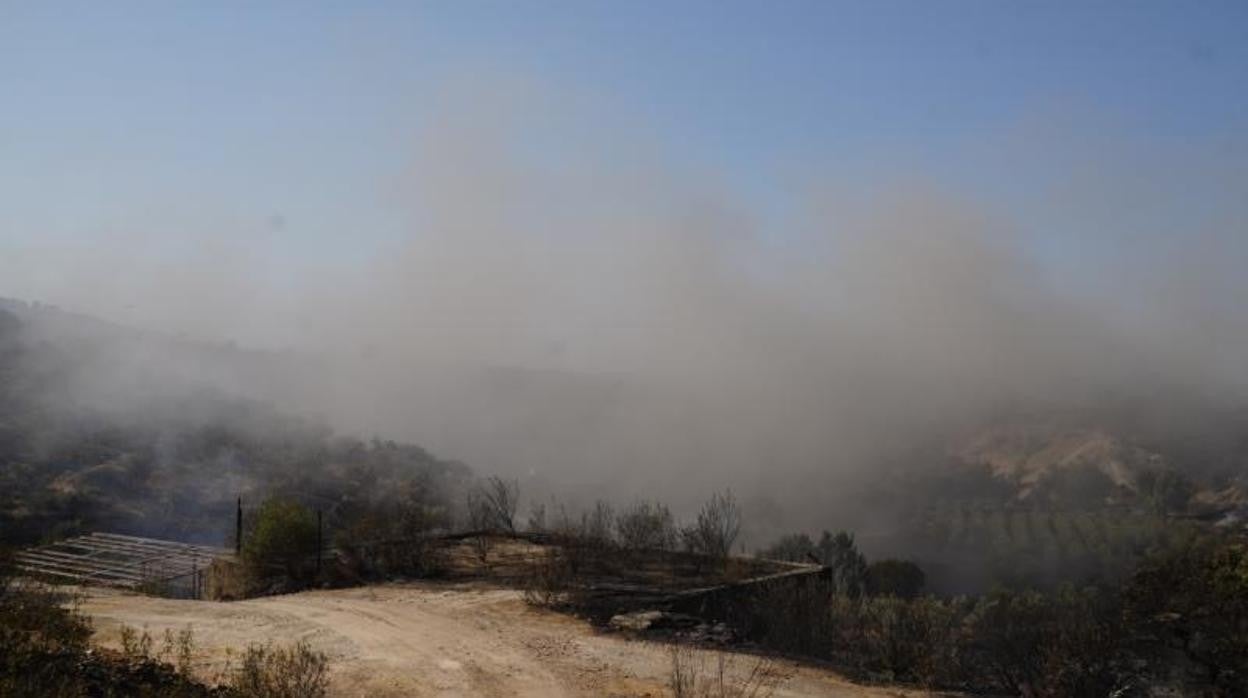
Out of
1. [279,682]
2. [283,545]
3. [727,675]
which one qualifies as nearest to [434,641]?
[727,675]

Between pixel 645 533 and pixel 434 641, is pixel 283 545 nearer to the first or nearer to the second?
pixel 645 533

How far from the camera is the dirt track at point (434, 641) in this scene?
11555 millimetres

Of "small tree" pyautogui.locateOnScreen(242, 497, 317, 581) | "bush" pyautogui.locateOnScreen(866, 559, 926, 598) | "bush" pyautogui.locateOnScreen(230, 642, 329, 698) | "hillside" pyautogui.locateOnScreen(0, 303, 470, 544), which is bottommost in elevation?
"bush" pyautogui.locateOnScreen(866, 559, 926, 598)

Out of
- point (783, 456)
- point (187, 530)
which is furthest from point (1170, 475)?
point (187, 530)

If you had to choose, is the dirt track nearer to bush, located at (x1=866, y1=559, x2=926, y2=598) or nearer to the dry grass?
the dry grass

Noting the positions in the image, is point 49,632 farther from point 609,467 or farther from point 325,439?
point 609,467

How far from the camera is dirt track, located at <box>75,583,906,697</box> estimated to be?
1155 centimetres

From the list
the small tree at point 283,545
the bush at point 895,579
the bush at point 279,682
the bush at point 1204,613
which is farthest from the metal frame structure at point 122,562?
the bush at point 895,579

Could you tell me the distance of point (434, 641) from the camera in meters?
13.9

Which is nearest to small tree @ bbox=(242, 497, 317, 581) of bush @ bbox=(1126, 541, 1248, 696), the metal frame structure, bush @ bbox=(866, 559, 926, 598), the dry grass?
the metal frame structure

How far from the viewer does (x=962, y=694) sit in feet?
39.3

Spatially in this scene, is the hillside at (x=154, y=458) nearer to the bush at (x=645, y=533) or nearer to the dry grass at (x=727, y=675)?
the bush at (x=645, y=533)

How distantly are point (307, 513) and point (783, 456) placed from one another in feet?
245

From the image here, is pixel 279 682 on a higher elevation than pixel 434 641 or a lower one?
higher
